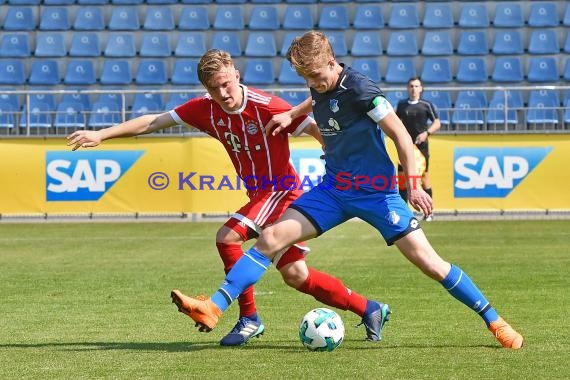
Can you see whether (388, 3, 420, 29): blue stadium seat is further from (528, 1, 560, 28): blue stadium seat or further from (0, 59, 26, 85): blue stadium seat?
(0, 59, 26, 85): blue stadium seat

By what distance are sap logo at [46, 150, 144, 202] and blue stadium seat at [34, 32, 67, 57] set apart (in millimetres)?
5966

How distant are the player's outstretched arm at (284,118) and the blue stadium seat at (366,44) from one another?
661 inches

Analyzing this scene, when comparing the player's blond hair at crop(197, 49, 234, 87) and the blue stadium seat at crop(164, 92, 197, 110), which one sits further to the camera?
the blue stadium seat at crop(164, 92, 197, 110)

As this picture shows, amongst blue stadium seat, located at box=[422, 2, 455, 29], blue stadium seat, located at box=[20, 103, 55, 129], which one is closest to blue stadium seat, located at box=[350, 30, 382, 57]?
blue stadium seat, located at box=[422, 2, 455, 29]

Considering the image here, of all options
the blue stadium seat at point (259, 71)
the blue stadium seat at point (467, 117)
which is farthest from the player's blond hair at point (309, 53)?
the blue stadium seat at point (259, 71)

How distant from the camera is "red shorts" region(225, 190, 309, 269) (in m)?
7.51

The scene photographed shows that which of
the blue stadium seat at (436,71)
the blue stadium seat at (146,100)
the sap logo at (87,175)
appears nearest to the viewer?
the sap logo at (87,175)

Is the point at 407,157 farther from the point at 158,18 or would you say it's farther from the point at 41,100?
the point at 158,18

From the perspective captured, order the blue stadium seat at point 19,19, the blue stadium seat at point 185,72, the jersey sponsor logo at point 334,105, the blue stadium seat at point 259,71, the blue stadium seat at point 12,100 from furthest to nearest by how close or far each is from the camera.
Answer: the blue stadium seat at point 19,19, the blue stadium seat at point 185,72, the blue stadium seat at point 259,71, the blue stadium seat at point 12,100, the jersey sponsor logo at point 334,105

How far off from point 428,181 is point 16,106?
832 centimetres

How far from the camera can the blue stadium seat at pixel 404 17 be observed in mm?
24406

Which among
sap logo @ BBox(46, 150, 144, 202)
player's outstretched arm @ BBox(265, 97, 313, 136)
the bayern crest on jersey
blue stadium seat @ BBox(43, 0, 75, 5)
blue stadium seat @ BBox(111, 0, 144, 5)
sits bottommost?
sap logo @ BBox(46, 150, 144, 202)

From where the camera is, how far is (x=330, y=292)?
7.61 metres

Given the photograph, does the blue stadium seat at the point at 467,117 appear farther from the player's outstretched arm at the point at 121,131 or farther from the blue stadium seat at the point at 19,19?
the player's outstretched arm at the point at 121,131
